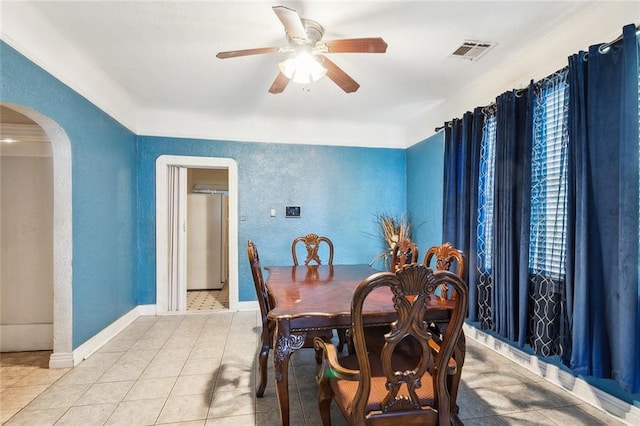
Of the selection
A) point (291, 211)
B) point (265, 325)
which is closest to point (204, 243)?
point (291, 211)

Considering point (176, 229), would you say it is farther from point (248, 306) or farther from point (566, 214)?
point (566, 214)

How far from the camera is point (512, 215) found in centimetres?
239

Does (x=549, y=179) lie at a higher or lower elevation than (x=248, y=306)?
higher

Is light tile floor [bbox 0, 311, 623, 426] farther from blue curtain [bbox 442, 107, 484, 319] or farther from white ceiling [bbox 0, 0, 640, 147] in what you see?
white ceiling [bbox 0, 0, 640, 147]

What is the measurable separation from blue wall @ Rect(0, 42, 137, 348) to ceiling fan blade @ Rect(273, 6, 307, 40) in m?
1.68

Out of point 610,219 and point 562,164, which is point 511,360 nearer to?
point 610,219

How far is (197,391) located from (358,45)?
253cm

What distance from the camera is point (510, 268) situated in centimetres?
237

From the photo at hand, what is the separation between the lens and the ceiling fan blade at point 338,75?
2121 millimetres

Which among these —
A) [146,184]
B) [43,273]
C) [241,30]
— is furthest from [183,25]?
[43,273]

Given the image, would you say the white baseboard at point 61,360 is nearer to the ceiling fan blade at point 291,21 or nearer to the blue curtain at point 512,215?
the ceiling fan blade at point 291,21

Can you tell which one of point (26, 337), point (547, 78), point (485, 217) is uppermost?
point (547, 78)

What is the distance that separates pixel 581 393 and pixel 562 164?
1.53 metres

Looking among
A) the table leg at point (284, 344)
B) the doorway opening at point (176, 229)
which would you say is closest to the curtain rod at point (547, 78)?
the table leg at point (284, 344)
